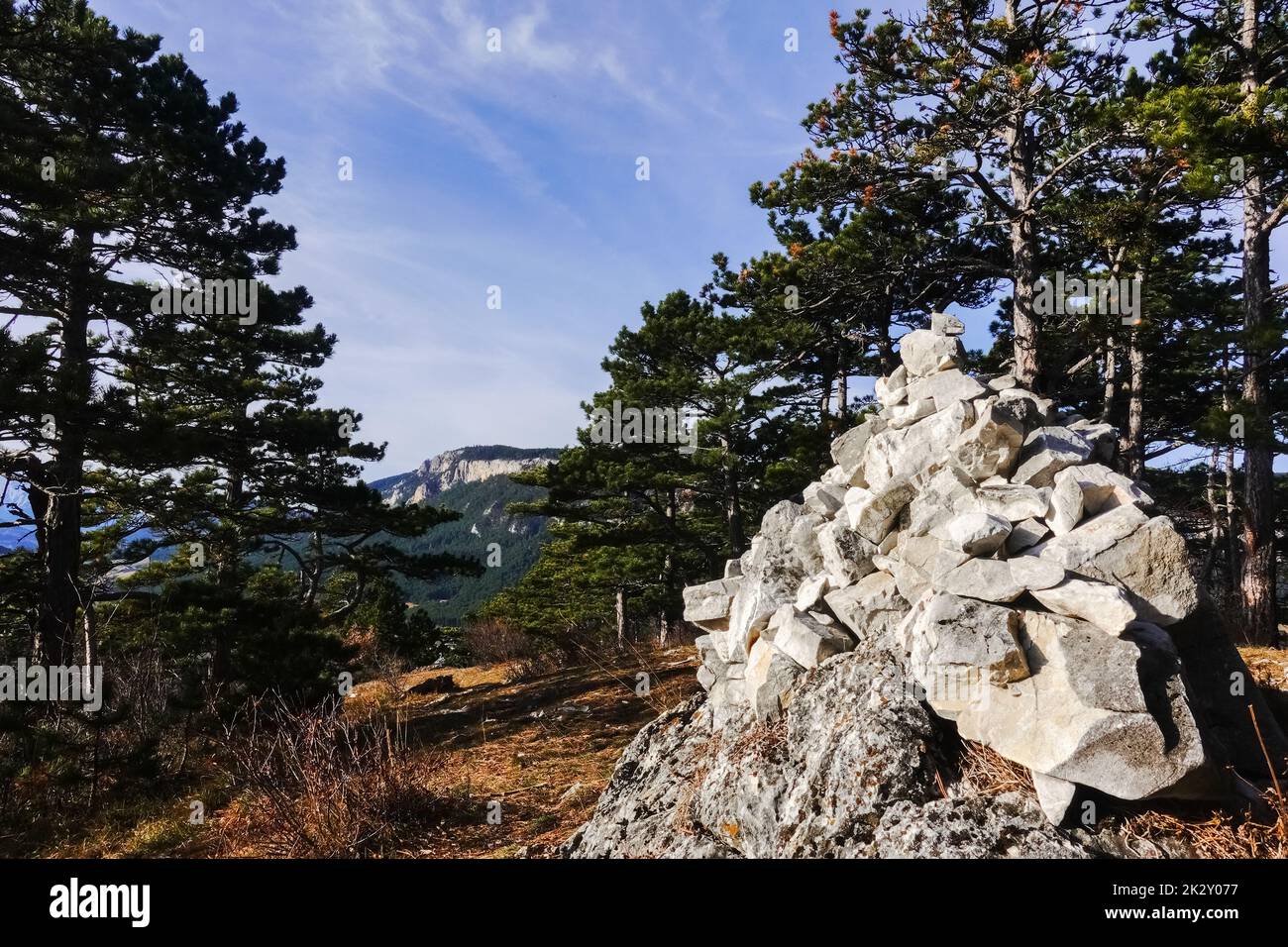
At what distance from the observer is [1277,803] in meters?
3.09

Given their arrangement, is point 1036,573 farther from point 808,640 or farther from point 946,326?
point 946,326

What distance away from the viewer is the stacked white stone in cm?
302

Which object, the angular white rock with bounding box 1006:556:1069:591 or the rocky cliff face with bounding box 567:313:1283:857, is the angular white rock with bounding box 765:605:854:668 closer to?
the rocky cliff face with bounding box 567:313:1283:857

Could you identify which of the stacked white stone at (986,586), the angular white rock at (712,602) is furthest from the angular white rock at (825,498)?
the angular white rock at (712,602)

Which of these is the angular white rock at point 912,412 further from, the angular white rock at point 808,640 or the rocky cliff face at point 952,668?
the angular white rock at point 808,640

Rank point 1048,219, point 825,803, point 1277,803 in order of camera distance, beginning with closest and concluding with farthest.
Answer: point 1277,803, point 825,803, point 1048,219

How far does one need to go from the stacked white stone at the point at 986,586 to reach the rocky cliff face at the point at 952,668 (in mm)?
12

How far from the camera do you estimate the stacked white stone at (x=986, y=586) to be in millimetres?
3020

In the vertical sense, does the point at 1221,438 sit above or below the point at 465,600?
above

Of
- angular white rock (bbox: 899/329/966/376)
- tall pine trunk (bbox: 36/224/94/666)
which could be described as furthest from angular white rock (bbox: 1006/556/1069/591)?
tall pine trunk (bbox: 36/224/94/666)

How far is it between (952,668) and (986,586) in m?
0.45
